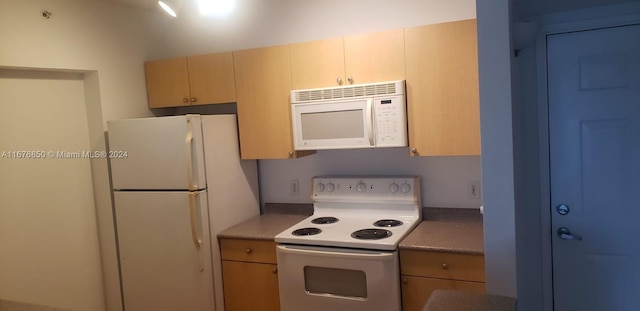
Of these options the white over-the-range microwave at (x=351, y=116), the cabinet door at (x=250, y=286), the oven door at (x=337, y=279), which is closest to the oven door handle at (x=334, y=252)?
the oven door at (x=337, y=279)

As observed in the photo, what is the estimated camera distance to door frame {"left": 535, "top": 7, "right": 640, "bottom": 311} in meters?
2.26

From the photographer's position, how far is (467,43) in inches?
97.7

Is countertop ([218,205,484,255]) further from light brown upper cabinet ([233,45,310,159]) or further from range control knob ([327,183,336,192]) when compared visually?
light brown upper cabinet ([233,45,310,159])

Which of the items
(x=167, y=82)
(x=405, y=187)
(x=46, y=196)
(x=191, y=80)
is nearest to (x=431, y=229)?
(x=405, y=187)

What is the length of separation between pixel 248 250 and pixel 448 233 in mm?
1232

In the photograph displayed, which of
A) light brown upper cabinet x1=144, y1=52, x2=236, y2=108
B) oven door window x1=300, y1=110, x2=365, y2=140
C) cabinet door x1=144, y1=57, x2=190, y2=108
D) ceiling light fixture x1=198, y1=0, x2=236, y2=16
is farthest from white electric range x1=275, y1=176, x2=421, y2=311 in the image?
ceiling light fixture x1=198, y1=0, x2=236, y2=16

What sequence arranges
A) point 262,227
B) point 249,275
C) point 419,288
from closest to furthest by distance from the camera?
point 419,288
point 249,275
point 262,227

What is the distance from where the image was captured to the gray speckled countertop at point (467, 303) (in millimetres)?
1307

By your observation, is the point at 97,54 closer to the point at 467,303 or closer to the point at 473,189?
the point at 473,189

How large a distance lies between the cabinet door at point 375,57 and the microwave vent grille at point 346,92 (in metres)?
0.06

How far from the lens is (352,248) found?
8.32 feet

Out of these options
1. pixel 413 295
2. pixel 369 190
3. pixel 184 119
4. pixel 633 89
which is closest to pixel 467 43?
pixel 633 89

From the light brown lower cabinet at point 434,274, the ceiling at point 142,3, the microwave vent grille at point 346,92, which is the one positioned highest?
the ceiling at point 142,3

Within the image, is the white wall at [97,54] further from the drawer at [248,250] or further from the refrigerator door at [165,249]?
the drawer at [248,250]
